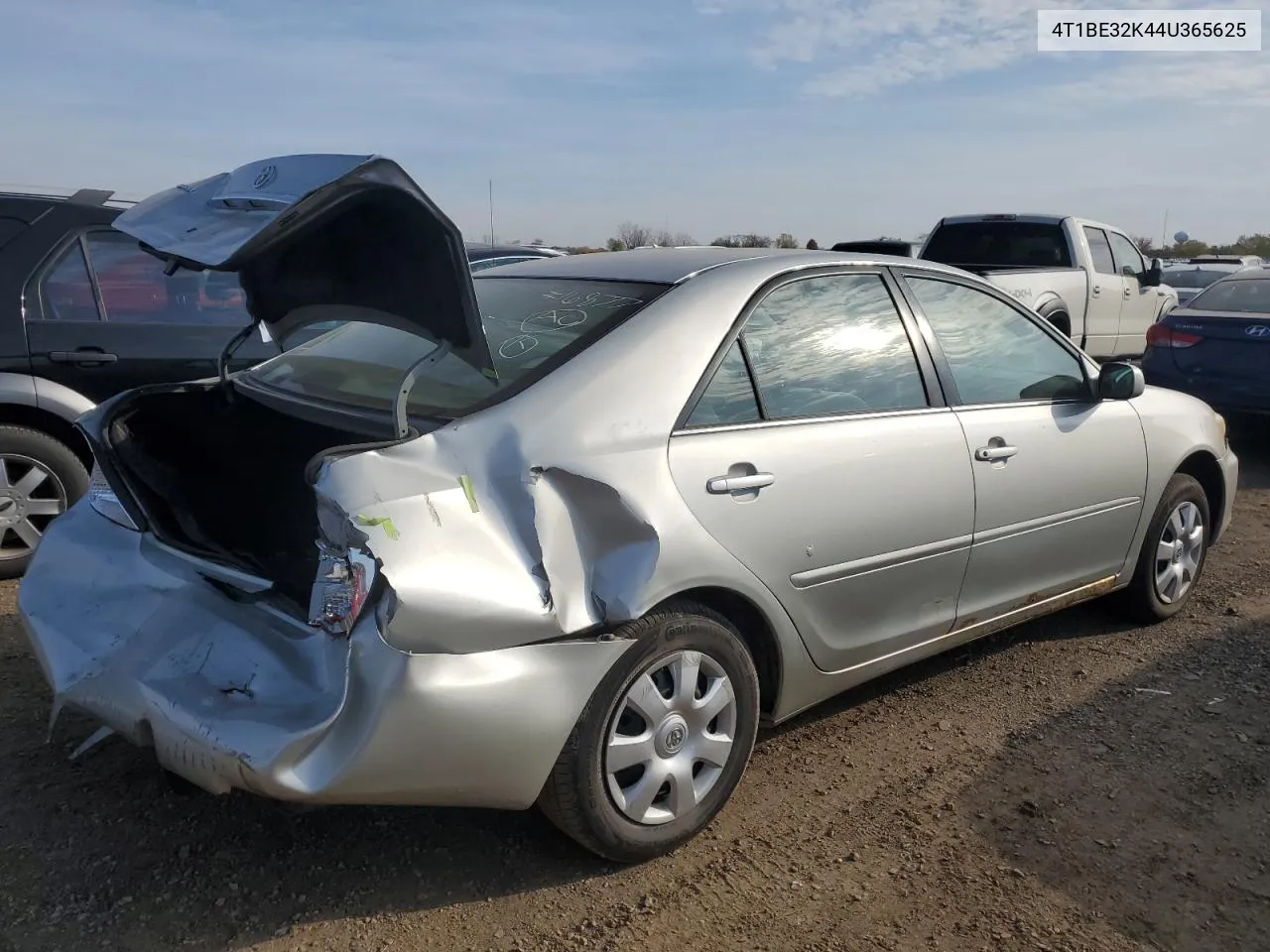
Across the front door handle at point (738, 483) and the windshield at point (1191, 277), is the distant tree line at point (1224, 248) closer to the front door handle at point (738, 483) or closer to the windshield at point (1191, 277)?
the windshield at point (1191, 277)

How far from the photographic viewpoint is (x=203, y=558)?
279 centimetres

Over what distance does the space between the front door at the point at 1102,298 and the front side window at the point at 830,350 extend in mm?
8127

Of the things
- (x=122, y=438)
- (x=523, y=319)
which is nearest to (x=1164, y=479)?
(x=523, y=319)

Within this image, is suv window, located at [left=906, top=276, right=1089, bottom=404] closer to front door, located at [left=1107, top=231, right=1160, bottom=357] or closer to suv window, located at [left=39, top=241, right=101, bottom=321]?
suv window, located at [left=39, top=241, right=101, bottom=321]

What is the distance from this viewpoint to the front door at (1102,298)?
35.2 ft

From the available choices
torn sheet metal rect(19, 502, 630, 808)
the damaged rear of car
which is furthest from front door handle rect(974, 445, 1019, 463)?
torn sheet metal rect(19, 502, 630, 808)

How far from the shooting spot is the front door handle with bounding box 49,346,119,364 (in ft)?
15.8

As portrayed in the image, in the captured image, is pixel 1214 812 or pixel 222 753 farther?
pixel 1214 812

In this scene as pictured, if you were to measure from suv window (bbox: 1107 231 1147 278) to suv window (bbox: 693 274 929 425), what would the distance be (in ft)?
29.7


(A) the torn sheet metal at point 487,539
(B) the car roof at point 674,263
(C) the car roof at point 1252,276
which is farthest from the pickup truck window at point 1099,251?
(A) the torn sheet metal at point 487,539

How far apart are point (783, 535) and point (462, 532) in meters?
0.97

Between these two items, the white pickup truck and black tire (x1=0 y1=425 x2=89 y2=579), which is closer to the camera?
black tire (x1=0 y1=425 x2=89 y2=579)

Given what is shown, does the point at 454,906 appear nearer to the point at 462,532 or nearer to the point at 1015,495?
the point at 462,532

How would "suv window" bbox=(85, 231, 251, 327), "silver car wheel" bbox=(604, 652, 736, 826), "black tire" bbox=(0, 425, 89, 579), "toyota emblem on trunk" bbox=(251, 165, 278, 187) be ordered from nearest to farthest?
"toyota emblem on trunk" bbox=(251, 165, 278, 187) → "silver car wheel" bbox=(604, 652, 736, 826) → "black tire" bbox=(0, 425, 89, 579) → "suv window" bbox=(85, 231, 251, 327)
